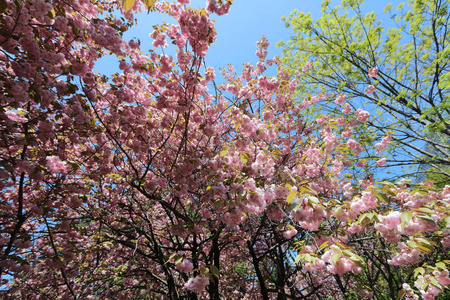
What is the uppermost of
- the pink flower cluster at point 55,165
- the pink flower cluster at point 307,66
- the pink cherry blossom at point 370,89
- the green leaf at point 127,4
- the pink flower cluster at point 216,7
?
the pink flower cluster at point 307,66

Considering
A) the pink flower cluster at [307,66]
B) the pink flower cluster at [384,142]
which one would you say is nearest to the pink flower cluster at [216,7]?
the pink flower cluster at [384,142]

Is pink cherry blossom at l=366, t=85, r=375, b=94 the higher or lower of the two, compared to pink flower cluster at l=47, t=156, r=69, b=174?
higher

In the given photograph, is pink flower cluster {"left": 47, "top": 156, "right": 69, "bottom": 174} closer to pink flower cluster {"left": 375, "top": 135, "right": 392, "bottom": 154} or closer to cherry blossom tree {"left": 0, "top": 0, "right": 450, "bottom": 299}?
cherry blossom tree {"left": 0, "top": 0, "right": 450, "bottom": 299}

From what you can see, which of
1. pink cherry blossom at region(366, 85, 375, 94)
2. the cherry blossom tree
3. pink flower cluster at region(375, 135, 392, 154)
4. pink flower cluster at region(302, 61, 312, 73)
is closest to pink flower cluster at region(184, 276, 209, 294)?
the cherry blossom tree

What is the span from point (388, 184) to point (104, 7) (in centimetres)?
498

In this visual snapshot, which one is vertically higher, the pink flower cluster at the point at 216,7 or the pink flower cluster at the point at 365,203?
the pink flower cluster at the point at 216,7

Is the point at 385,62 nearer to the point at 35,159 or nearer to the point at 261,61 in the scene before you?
the point at 261,61

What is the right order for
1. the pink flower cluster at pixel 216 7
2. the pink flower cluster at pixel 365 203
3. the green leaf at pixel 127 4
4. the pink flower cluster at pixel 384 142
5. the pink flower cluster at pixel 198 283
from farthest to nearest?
the pink flower cluster at pixel 384 142 < the pink flower cluster at pixel 216 7 < the pink flower cluster at pixel 198 283 < the pink flower cluster at pixel 365 203 < the green leaf at pixel 127 4

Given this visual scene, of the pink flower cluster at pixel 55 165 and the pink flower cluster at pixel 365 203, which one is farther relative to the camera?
the pink flower cluster at pixel 55 165

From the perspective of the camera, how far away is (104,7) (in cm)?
362

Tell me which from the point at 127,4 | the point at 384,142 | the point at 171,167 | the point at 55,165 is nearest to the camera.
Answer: the point at 127,4

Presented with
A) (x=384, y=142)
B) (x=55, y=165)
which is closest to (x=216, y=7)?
(x=55, y=165)

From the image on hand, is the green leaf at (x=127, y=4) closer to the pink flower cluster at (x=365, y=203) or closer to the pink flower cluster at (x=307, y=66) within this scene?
the pink flower cluster at (x=365, y=203)

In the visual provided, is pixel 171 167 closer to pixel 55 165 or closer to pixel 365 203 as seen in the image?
pixel 55 165
